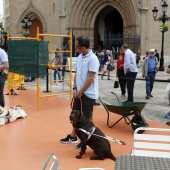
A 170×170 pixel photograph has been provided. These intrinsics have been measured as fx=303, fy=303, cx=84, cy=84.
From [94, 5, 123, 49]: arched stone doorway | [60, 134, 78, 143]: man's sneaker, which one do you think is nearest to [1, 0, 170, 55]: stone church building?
[94, 5, 123, 49]: arched stone doorway

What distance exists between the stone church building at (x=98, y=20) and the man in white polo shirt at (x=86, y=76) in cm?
2097

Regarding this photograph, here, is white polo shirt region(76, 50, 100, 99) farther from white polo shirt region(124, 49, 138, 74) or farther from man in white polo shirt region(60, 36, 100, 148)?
white polo shirt region(124, 49, 138, 74)

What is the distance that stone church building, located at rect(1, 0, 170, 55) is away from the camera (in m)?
25.5

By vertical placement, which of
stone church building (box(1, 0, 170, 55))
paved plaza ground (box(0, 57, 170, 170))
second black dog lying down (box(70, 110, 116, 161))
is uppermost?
stone church building (box(1, 0, 170, 55))

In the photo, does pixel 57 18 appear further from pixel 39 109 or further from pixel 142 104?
pixel 142 104

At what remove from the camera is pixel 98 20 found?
3247 centimetres

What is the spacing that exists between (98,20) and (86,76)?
93.1ft

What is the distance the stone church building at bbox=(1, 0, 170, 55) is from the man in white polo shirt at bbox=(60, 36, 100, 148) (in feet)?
68.8

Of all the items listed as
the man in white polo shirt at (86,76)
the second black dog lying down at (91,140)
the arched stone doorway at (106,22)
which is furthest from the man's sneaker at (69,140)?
the arched stone doorway at (106,22)

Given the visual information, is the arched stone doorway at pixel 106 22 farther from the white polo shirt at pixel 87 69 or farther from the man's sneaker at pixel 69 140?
the white polo shirt at pixel 87 69

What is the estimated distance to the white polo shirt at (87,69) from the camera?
4.82 m

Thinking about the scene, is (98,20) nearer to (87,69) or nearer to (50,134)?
(50,134)

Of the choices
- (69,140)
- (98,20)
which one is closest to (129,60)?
(69,140)

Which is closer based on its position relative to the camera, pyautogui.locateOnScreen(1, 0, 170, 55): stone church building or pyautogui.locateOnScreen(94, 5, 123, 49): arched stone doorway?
pyautogui.locateOnScreen(1, 0, 170, 55): stone church building
